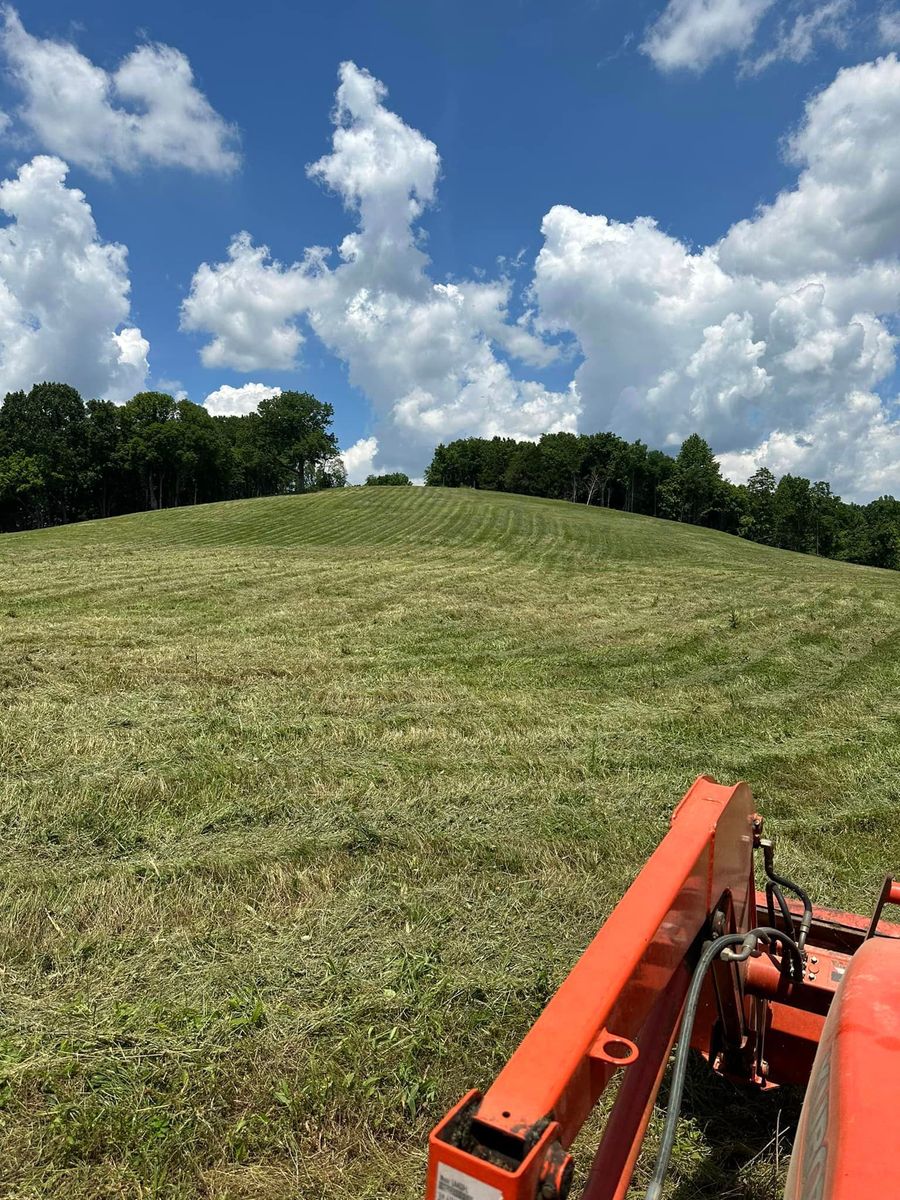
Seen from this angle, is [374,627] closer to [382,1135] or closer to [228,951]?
[228,951]

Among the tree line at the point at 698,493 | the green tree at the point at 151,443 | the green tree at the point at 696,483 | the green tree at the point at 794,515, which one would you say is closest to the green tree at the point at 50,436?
the green tree at the point at 151,443

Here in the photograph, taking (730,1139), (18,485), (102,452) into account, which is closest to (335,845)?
(730,1139)

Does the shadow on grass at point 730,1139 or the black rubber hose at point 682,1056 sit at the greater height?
the black rubber hose at point 682,1056

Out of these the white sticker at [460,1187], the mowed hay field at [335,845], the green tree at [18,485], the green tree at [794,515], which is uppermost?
the green tree at [794,515]

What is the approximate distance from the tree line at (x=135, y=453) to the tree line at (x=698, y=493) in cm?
2947

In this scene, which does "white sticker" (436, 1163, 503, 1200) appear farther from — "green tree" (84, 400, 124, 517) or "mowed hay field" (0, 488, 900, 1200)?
"green tree" (84, 400, 124, 517)

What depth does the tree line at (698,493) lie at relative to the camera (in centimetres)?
8144

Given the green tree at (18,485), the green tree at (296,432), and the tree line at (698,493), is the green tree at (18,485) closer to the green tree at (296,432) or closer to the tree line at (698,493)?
the green tree at (296,432)

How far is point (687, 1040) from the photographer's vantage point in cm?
159

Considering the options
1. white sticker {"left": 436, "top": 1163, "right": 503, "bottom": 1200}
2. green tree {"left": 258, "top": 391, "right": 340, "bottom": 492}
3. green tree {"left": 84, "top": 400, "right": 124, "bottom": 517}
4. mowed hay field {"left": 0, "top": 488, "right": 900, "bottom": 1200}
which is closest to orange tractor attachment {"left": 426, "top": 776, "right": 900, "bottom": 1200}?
white sticker {"left": 436, "top": 1163, "right": 503, "bottom": 1200}

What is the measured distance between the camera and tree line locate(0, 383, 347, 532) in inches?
2307

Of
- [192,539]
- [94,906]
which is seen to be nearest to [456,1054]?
[94,906]

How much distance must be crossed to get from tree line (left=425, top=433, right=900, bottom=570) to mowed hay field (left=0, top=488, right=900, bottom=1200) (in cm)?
7706

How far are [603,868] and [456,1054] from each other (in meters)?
1.72
